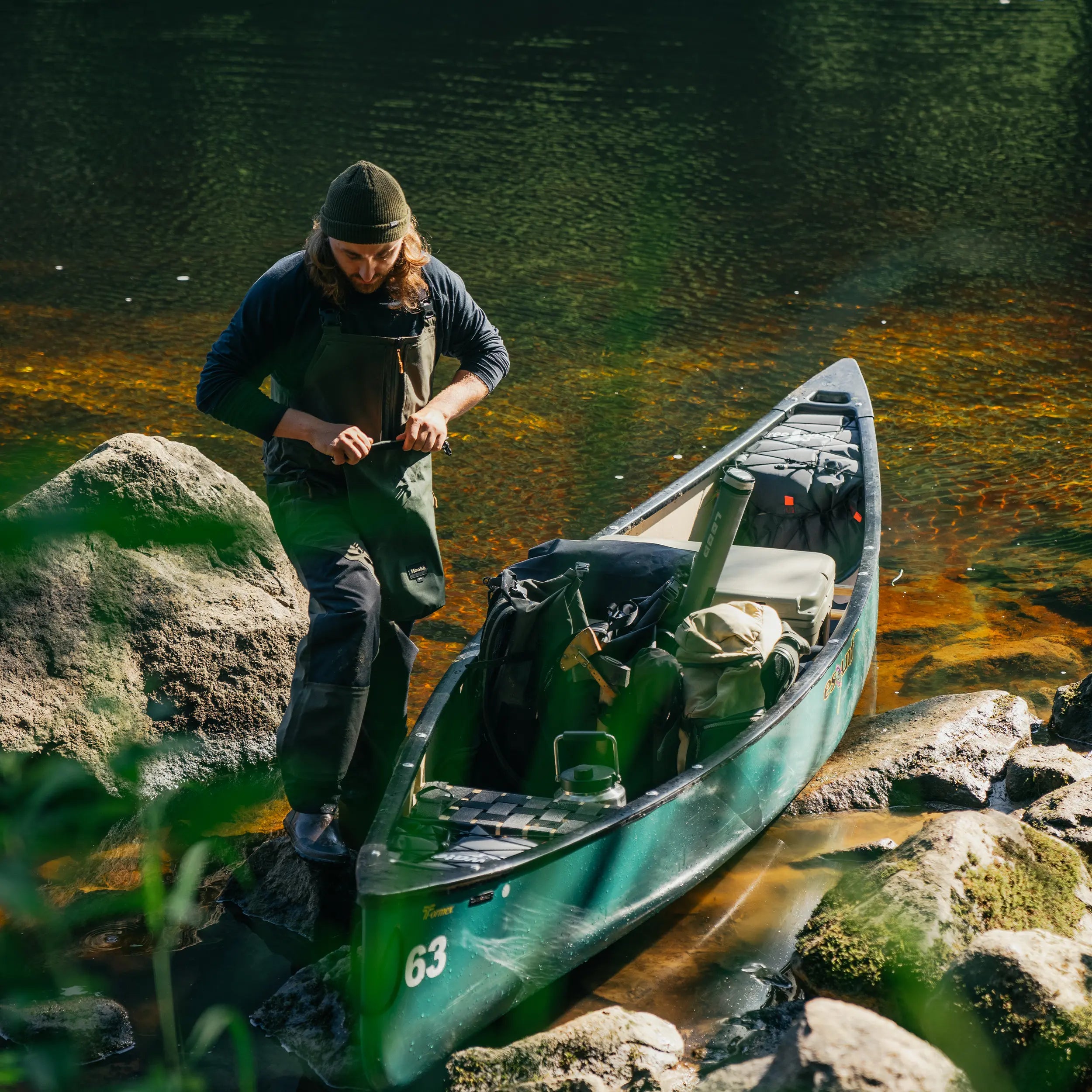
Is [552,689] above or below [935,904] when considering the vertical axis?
above

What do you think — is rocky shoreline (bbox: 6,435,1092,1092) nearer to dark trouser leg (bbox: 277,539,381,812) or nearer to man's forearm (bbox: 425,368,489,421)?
dark trouser leg (bbox: 277,539,381,812)

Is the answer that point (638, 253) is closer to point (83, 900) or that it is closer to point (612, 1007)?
point (612, 1007)

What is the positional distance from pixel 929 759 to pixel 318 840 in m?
2.41

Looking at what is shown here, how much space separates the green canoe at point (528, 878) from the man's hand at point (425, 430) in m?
0.84

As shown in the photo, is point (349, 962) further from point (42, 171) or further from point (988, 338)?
point (42, 171)

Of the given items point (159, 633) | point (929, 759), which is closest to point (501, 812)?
point (159, 633)

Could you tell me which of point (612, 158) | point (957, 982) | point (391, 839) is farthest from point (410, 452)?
point (612, 158)

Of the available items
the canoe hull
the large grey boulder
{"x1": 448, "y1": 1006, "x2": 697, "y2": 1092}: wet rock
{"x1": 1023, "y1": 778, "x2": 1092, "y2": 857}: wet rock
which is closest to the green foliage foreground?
the canoe hull

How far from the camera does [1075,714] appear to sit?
5484 mm

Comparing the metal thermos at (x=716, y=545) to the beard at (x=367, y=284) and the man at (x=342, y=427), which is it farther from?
the beard at (x=367, y=284)

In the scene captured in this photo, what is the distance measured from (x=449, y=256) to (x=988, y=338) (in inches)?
192

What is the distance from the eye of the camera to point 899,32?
25078 mm

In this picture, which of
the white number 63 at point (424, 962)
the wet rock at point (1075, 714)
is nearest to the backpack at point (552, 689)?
the white number 63 at point (424, 962)

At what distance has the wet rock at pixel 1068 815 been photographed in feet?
14.3
